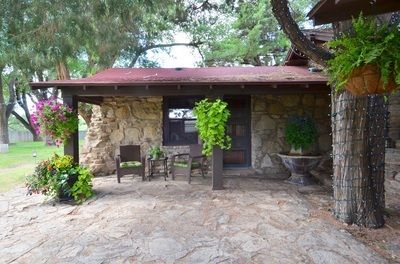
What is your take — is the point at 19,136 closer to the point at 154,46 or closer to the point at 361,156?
the point at 154,46

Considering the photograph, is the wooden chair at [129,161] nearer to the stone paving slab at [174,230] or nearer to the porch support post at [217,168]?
the stone paving slab at [174,230]

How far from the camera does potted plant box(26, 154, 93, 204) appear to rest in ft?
14.8

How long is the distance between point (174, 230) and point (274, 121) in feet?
13.3

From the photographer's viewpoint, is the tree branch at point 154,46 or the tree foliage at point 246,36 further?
the tree branch at point 154,46

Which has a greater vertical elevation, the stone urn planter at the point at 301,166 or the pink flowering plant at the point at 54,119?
the pink flowering plant at the point at 54,119

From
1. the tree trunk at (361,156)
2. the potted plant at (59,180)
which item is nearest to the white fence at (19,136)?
the potted plant at (59,180)

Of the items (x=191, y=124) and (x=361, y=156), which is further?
(x=191, y=124)

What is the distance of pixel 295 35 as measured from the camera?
3107 mm

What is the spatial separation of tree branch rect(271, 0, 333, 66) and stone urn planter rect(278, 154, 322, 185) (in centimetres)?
294

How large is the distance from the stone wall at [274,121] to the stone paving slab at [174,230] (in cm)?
153

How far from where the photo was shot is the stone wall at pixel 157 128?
6.64m

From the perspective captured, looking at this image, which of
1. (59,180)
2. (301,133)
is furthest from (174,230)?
(301,133)

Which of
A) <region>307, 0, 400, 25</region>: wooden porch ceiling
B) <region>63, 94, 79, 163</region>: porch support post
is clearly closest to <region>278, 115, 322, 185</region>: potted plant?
<region>307, 0, 400, 25</region>: wooden porch ceiling

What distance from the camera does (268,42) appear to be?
10344 millimetres
